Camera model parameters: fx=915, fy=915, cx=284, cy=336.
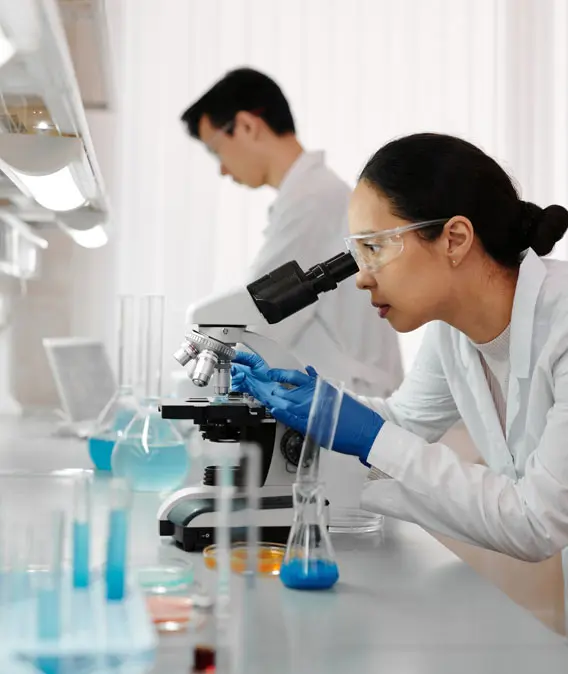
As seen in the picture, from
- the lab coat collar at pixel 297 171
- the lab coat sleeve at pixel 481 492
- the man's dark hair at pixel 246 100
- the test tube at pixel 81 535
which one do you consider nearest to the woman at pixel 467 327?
the lab coat sleeve at pixel 481 492

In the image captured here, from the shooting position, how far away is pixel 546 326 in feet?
4.83

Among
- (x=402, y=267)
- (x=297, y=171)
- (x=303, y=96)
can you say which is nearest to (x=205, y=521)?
(x=402, y=267)

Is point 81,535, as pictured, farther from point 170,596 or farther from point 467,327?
point 467,327

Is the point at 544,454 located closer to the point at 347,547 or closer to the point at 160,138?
the point at 347,547

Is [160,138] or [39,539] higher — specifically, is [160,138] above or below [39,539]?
above

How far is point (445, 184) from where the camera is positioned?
56.6 inches

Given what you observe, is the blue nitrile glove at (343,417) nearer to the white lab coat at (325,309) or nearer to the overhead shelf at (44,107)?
the overhead shelf at (44,107)

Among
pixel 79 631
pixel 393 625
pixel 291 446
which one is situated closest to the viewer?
pixel 79 631

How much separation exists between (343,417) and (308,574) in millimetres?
316

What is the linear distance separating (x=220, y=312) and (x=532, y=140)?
7.20ft

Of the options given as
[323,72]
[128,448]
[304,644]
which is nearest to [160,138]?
[323,72]

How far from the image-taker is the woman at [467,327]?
4.33 ft

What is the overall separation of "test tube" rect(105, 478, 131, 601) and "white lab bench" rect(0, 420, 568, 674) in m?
0.04

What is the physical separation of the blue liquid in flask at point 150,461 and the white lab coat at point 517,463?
0.45m
